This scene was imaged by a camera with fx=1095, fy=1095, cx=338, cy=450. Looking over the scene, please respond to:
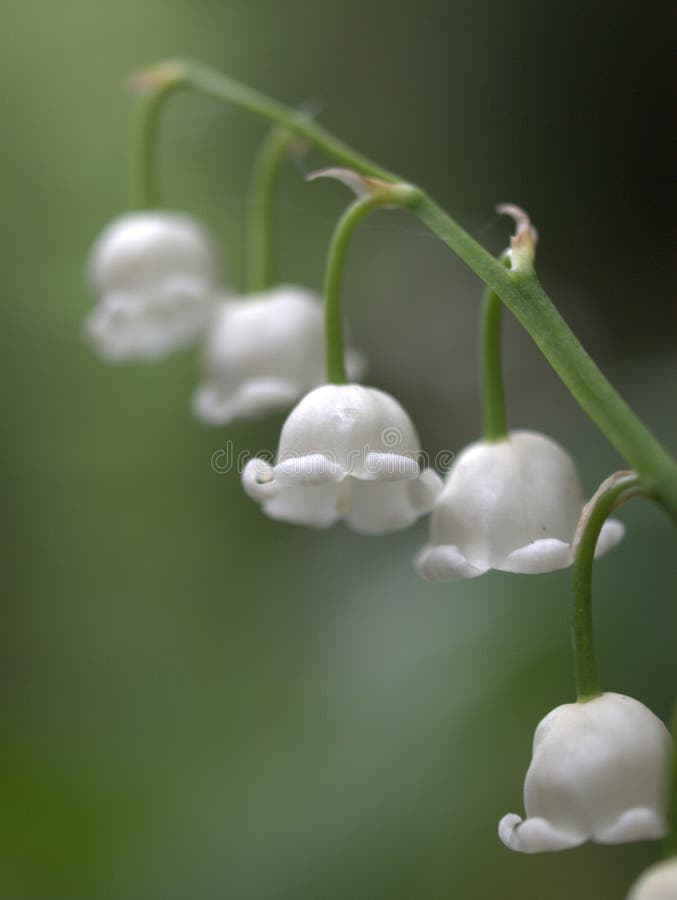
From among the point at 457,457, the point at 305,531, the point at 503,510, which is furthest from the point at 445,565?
the point at 305,531

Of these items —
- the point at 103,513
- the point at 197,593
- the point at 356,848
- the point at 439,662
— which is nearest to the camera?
the point at 356,848

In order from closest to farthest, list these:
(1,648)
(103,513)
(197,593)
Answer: (1,648)
(197,593)
(103,513)

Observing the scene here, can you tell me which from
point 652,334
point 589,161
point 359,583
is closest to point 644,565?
point 359,583

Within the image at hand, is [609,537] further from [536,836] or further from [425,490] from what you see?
[536,836]

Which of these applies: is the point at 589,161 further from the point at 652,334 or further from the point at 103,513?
the point at 103,513

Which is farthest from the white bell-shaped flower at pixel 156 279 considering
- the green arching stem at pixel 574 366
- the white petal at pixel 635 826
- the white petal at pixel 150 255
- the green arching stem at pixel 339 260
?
the white petal at pixel 635 826

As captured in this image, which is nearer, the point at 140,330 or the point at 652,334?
the point at 140,330

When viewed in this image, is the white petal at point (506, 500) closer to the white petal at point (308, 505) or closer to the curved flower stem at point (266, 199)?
the white petal at point (308, 505)

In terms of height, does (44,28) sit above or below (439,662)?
above
